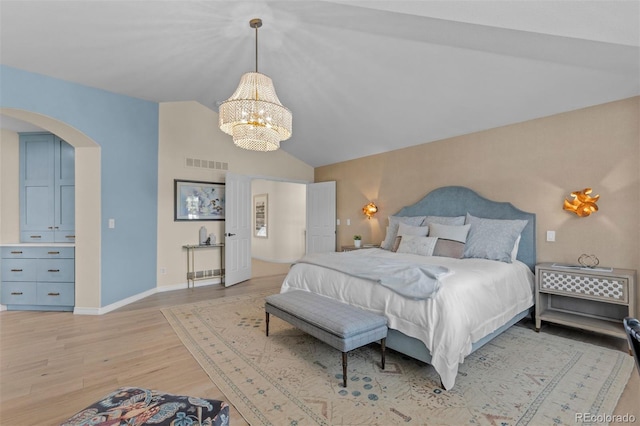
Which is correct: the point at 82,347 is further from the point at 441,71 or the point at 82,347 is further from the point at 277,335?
the point at 441,71

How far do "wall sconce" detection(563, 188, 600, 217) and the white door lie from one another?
13.0 ft

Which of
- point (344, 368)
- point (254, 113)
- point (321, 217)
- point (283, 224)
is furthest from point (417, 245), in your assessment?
point (283, 224)

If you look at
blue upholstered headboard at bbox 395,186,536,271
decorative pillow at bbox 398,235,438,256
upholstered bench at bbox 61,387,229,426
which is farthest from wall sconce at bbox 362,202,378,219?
upholstered bench at bbox 61,387,229,426

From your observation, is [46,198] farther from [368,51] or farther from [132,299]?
[368,51]

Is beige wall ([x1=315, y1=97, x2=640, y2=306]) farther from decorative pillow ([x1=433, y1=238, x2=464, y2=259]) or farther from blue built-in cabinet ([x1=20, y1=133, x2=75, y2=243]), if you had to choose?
blue built-in cabinet ([x1=20, y1=133, x2=75, y2=243])

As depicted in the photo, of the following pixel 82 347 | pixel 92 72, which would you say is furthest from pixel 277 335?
pixel 92 72

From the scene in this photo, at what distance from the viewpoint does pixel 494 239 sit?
3.43 meters

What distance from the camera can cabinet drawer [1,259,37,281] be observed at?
Answer: 12.8 feet

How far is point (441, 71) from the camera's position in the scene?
3127mm

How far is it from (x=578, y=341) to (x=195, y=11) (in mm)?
4731

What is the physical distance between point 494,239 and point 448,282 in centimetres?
155

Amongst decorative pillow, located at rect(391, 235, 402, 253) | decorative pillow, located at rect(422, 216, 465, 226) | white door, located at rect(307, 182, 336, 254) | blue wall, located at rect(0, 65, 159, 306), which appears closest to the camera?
blue wall, located at rect(0, 65, 159, 306)

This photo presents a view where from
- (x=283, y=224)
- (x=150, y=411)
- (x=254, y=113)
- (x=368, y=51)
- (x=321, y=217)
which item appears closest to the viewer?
(x=150, y=411)

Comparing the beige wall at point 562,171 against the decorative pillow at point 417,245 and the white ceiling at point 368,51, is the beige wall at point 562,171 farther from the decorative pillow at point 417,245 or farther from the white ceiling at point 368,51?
the decorative pillow at point 417,245
